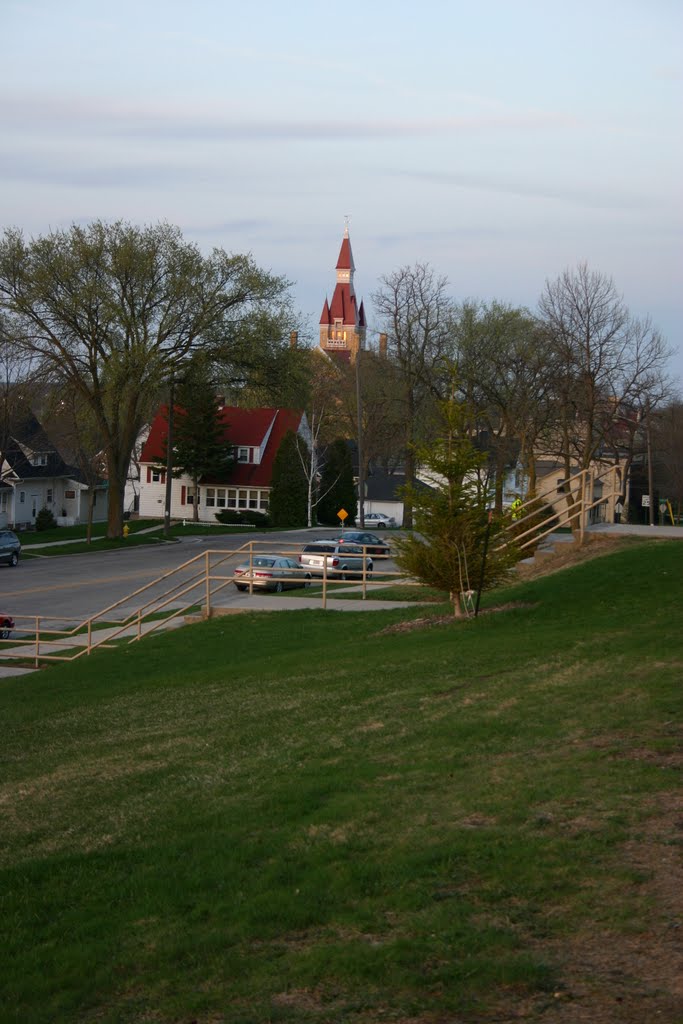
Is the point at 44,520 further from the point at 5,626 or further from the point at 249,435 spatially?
the point at 5,626

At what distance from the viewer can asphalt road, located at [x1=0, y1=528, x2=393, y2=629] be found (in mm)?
33594

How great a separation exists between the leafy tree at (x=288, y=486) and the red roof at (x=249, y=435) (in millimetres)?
4536

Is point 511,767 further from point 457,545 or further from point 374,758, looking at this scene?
point 457,545

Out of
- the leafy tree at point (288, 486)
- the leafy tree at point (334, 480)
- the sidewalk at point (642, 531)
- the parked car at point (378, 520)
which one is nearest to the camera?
the sidewalk at point (642, 531)

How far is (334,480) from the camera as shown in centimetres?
7494

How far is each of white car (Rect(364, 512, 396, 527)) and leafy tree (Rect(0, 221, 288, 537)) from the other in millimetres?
24872

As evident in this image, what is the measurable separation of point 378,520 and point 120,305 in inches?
1193

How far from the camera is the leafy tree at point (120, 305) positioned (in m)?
52.1

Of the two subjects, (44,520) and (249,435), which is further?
(249,435)

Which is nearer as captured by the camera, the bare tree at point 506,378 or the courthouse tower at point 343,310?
the bare tree at point 506,378

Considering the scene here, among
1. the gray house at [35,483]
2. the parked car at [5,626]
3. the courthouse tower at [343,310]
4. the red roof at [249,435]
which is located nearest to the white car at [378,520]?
the red roof at [249,435]

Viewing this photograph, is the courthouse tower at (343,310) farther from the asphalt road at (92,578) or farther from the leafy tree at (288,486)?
the asphalt road at (92,578)

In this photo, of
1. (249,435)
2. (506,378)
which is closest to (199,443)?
(249,435)

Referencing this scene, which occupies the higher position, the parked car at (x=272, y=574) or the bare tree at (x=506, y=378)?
the bare tree at (x=506, y=378)
